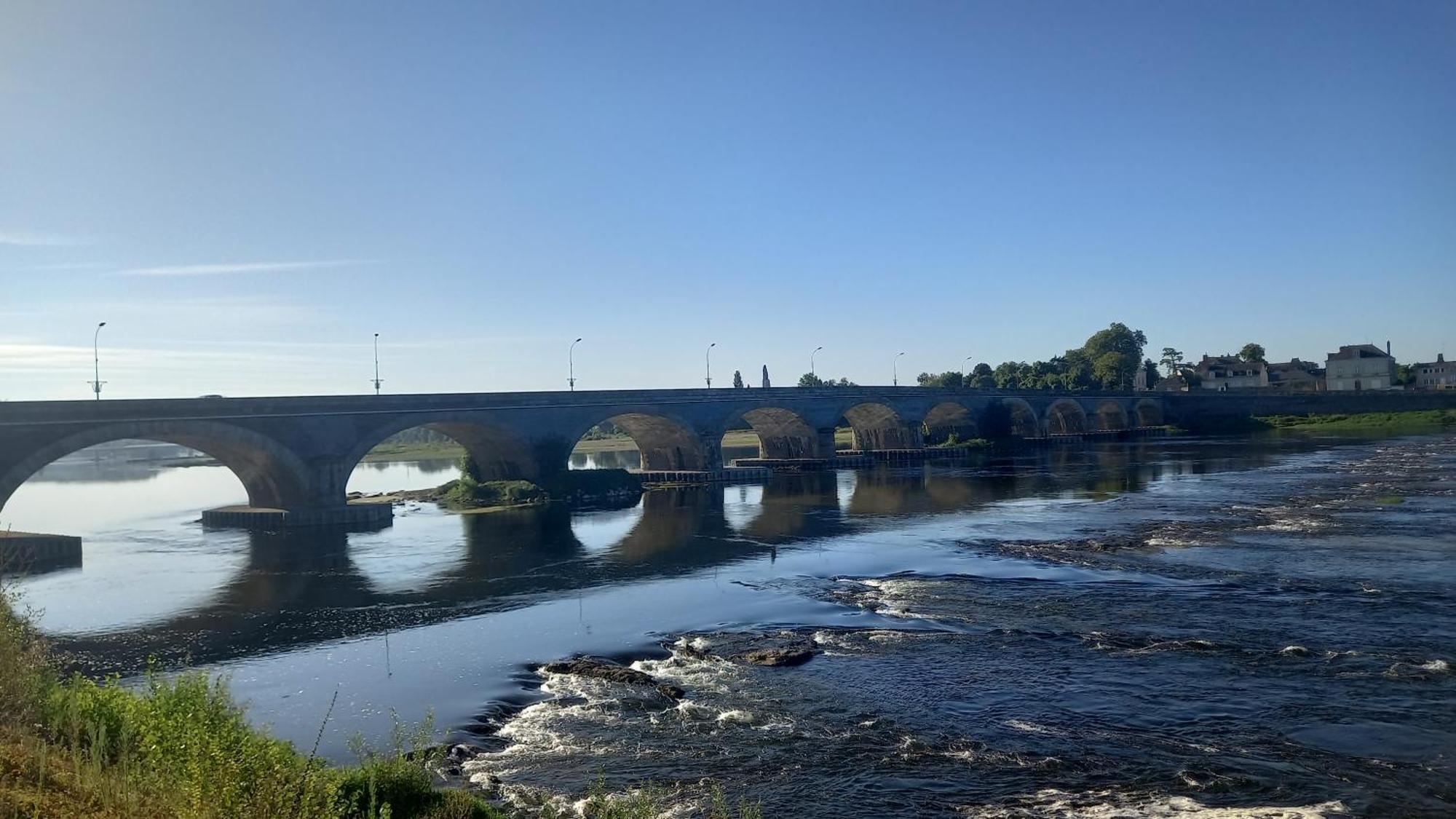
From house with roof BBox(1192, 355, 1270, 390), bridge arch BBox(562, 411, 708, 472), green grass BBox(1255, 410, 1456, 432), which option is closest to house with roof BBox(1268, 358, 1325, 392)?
house with roof BBox(1192, 355, 1270, 390)

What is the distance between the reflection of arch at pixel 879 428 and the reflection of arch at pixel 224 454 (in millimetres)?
56703

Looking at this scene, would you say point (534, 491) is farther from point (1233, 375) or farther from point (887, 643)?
point (1233, 375)

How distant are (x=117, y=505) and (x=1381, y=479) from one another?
9037 cm

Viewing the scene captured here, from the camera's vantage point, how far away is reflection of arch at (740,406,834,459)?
89150mm

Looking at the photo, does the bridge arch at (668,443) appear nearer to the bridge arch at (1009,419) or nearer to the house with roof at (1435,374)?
the bridge arch at (1009,419)

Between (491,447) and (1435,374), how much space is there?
591ft

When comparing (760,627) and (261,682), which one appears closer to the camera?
(261,682)

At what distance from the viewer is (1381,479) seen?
187ft

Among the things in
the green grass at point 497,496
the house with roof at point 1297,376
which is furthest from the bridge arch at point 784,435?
the house with roof at point 1297,376

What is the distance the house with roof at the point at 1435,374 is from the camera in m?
170

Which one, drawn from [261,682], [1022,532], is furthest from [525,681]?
[1022,532]

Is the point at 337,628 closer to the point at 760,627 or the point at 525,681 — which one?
the point at 525,681

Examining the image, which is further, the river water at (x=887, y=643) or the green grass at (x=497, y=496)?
the green grass at (x=497, y=496)

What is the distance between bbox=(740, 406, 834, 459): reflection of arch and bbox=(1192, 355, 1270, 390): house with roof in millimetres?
119283
